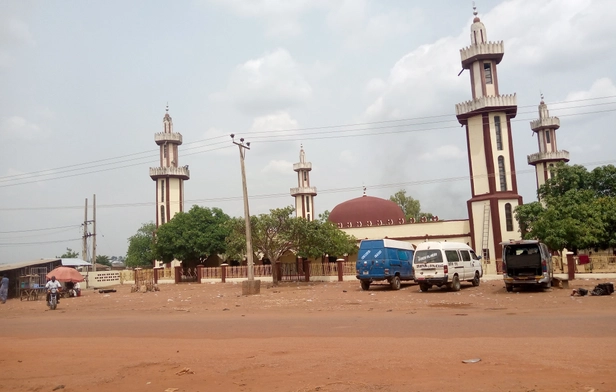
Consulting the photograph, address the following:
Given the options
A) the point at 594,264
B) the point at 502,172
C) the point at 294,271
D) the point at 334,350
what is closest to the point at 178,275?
the point at 294,271

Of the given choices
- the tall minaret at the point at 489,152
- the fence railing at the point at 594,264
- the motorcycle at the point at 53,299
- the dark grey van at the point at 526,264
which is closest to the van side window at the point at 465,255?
the dark grey van at the point at 526,264

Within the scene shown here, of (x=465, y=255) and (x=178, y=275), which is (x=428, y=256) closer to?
(x=465, y=255)

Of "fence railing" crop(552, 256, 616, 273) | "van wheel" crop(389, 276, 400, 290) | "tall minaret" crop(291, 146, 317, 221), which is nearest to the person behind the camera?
"van wheel" crop(389, 276, 400, 290)

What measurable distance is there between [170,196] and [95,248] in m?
11.7

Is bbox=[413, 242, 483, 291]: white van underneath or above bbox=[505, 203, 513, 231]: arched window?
underneath

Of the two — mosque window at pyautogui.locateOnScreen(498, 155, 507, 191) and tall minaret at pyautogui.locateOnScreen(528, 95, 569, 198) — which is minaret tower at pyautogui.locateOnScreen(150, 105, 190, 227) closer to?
mosque window at pyautogui.locateOnScreen(498, 155, 507, 191)

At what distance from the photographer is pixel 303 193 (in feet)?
204

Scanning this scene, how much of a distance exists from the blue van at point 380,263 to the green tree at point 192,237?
2070 centimetres

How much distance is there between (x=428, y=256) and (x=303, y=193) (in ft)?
136

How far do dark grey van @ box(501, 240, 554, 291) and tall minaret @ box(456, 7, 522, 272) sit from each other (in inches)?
680

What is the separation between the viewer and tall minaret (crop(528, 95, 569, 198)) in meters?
54.8

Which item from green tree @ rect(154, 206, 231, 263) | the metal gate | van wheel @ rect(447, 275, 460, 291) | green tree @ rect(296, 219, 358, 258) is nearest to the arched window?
green tree @ rect(296, 219, 358, 258)

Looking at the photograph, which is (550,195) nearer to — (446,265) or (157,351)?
(446,265)

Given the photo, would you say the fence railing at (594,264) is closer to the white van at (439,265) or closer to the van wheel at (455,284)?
the white van at (439,265)
